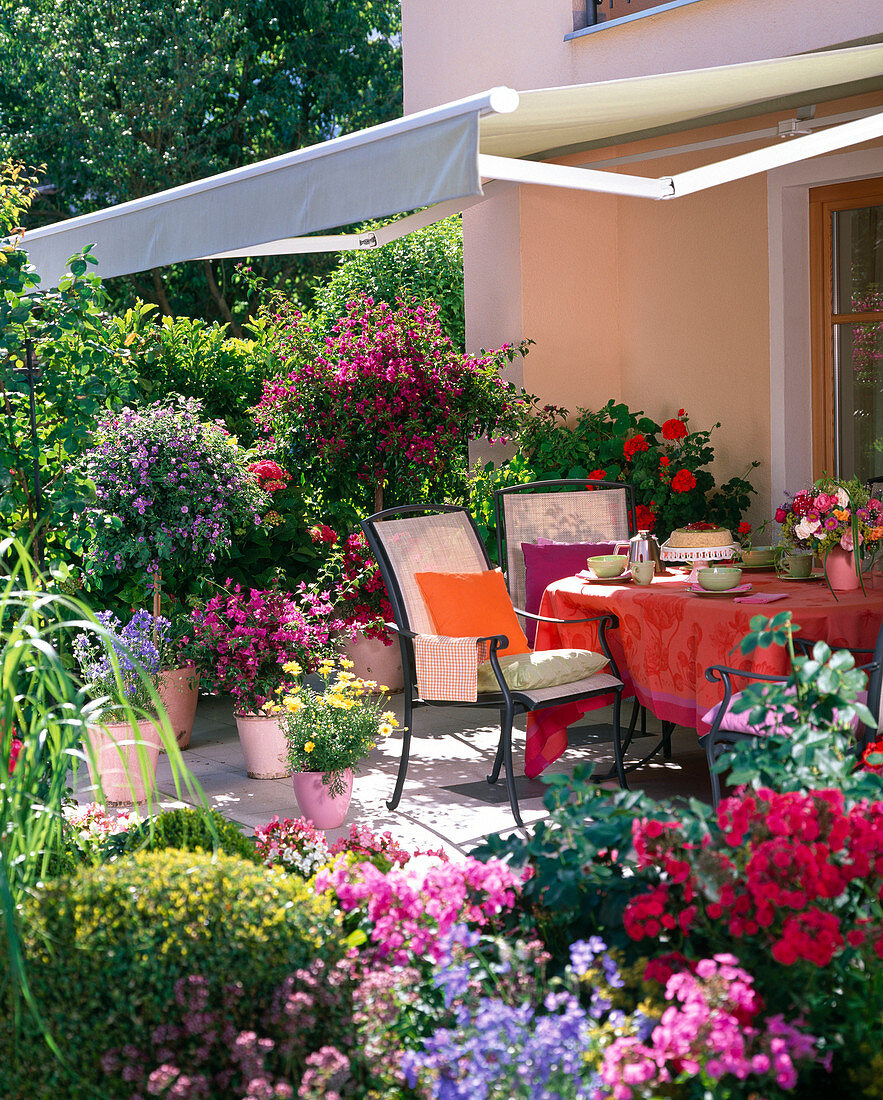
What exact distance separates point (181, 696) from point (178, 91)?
12082 mm

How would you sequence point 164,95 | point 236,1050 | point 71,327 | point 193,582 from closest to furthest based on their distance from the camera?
point 236,1050 < point 71,327 < point 193,582 < point 164,95

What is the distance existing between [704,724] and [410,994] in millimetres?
2474

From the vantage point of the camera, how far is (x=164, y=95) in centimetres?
1592

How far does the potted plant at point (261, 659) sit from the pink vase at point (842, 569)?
7.26 ft

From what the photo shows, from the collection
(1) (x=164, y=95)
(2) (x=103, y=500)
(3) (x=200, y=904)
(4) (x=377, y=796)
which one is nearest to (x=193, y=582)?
(2) (x=103, y=500)

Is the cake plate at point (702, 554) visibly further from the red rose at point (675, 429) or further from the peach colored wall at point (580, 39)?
the peach colored wall at point (580, 39)

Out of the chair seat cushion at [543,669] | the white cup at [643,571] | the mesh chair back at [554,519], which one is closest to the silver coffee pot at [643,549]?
the white cup at [643,571]

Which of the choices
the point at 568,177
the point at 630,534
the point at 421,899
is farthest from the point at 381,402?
the point at 421,899

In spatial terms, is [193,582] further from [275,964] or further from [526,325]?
[275,964]

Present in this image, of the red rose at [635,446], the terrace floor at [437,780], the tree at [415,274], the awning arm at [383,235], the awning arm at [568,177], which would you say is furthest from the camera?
the tree at [415,274]

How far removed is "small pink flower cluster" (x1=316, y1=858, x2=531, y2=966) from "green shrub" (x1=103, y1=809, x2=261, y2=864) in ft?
1.03

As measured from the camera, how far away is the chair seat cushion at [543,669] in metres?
4.91

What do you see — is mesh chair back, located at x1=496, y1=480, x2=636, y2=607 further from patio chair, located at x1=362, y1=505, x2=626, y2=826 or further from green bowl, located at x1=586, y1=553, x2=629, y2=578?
green bowl, located at x1=586, y1=553, x2=629, y2=578

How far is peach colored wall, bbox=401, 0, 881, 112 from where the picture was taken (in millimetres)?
5922
